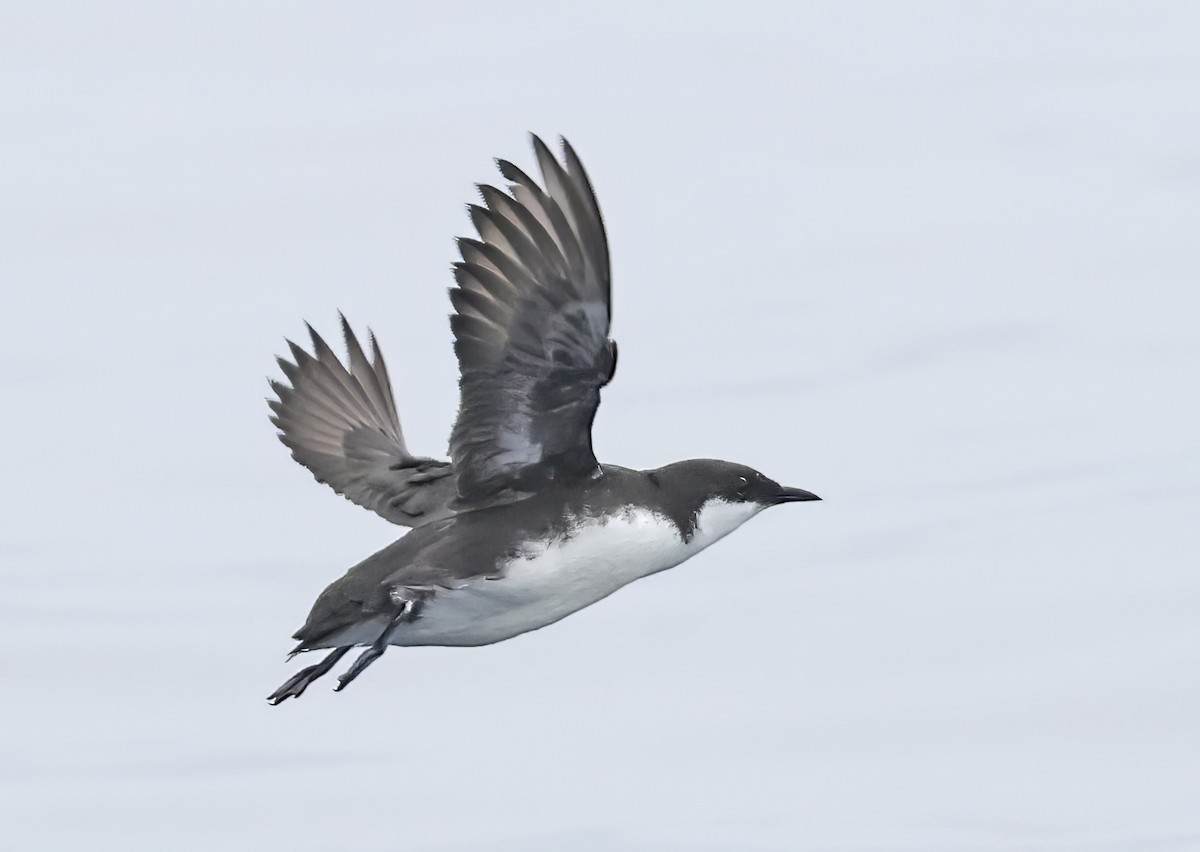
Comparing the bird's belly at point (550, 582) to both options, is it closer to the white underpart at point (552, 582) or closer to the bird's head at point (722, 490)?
the white underpart at point (552, 582)

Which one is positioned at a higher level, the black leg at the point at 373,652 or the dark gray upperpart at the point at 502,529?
the dark gray upperpart at the point at 502,529

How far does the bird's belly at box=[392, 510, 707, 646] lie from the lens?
12.8 m

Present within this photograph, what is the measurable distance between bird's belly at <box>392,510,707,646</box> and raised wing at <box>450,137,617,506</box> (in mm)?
441

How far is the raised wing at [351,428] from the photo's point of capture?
48.7 feet

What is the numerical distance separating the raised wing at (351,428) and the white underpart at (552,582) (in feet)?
5.69

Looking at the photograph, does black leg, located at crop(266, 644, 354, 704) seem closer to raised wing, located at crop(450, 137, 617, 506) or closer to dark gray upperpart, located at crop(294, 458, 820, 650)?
dark gray upperpart, located at crop(294, 458, 820, 650)

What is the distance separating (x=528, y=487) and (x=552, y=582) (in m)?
0.62

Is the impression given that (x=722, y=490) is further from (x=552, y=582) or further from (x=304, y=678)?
(x=304, y=678)

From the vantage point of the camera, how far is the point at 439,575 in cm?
1283

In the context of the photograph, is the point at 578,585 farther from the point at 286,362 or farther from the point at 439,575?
the point at 286,362

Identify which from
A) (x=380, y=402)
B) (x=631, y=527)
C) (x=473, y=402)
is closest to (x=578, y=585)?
(x=631, y=527)

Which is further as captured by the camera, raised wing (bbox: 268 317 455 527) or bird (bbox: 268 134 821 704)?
raised wing (bbox: 268 317 455 527)

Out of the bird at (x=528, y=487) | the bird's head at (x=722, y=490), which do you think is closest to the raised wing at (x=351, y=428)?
the bird at (x=528, y=487)

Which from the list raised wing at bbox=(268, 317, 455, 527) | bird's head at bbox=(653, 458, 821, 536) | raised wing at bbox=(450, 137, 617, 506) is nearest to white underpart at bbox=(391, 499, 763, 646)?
bird's head at bbox=(653, 458, 821, 536)
